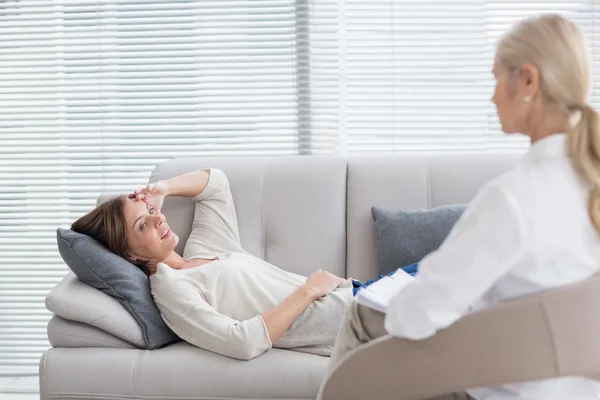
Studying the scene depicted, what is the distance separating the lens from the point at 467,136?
10.1ft

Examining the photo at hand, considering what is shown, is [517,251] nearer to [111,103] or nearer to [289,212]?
[289,212]

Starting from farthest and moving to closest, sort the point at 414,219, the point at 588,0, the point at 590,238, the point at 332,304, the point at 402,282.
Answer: the point at 588,0, the point at 414,219, the point at 332,304, the point at 402,282, the point at 590,238

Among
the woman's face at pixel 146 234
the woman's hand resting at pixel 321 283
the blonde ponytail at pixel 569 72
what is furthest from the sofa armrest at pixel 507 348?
the woman's face at pixel 146 234

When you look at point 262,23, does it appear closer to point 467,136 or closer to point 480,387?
point 467,136

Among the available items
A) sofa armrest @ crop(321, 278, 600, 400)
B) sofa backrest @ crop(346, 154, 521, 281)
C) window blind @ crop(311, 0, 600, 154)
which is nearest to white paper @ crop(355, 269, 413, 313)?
sofa armrest @ crop(321, 278, 600, 400)

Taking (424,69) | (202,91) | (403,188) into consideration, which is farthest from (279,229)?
(424,69)

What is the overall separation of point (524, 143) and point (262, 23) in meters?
1.26

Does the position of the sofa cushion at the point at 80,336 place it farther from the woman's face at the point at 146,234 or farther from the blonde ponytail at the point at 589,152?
the blonde ponytail at the point at 589,152

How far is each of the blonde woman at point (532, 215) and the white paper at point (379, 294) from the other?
131 mm

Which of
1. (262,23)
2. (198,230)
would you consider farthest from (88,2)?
(198,230)

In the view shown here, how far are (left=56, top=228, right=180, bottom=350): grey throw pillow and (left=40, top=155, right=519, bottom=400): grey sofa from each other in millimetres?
30

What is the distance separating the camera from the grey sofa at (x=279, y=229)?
207 centimetres

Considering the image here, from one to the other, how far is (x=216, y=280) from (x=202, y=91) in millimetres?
1196

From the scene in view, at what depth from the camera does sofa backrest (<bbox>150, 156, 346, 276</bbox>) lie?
8.25ft
